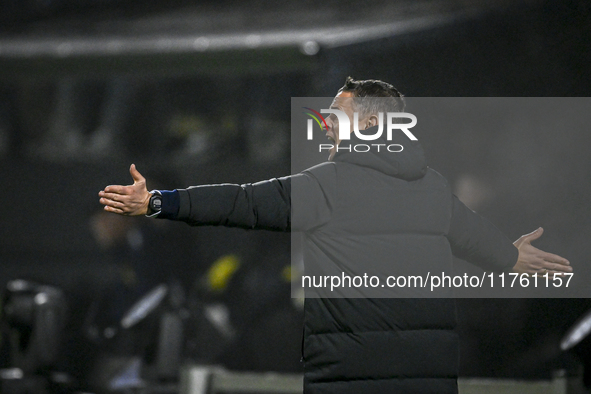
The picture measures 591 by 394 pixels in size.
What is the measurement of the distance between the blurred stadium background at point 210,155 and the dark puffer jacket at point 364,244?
86cm

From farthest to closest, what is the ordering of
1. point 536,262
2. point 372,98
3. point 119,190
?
point 536,262
point 372,98
point 119,190

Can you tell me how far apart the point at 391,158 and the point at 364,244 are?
17 cm

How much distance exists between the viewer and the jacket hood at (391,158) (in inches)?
47.4

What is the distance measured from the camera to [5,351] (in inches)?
111

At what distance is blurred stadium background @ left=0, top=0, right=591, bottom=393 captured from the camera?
82.0 inches

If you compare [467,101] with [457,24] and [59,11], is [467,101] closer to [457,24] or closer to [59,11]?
[457,24]

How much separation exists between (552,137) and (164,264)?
61.0 inches

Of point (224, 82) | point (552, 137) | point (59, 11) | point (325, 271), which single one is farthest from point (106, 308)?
point (552, 137)

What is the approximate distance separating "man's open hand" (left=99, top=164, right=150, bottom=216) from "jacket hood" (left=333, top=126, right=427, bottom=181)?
37 cm


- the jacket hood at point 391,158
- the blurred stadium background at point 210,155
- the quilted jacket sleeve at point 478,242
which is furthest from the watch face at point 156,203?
the blurred stadium background at point 210,155

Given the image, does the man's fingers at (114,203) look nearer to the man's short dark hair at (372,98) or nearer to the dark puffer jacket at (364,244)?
the dark puffer jacket at (364,244)

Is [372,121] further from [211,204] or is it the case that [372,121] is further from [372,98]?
[211,204]

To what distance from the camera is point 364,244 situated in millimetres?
1210

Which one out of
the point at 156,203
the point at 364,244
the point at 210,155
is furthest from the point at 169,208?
the point at 210,155
